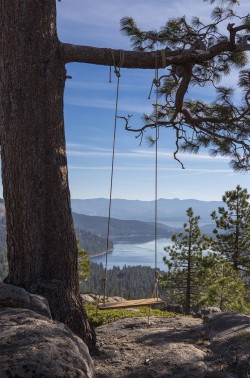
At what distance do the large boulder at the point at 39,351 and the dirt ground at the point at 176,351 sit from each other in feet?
4.17

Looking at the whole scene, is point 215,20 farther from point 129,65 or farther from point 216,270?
point 216,270

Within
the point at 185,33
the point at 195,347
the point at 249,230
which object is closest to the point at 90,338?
the point at 195,347

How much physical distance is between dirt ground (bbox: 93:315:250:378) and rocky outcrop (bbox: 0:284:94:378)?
122 cm

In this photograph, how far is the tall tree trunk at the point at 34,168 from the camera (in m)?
4.36

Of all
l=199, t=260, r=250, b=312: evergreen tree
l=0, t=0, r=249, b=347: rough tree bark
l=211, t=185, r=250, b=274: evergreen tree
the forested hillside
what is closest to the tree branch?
l=0, t=0, r=249, b=347: rough tree bark

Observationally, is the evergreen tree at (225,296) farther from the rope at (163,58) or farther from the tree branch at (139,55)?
the rope at (163,58)

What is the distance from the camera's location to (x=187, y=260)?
770 inches

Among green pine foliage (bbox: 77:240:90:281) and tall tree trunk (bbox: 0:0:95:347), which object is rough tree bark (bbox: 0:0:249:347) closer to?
tall tree trunk (bbox: 0:0:95:347)

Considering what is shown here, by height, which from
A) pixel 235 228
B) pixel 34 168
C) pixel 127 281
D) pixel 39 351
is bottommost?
pixel 127 281

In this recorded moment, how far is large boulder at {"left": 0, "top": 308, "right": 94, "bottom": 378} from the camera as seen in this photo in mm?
2322

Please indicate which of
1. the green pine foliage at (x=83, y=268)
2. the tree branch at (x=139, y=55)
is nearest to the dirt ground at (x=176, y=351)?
the tree branch at (x=139, y=55)

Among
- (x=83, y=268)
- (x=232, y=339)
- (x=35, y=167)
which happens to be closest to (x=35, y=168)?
(x=35, y=167)

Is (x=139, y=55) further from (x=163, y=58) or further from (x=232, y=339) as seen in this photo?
(x=232, y=339)

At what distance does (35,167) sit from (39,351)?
7.42 feet
